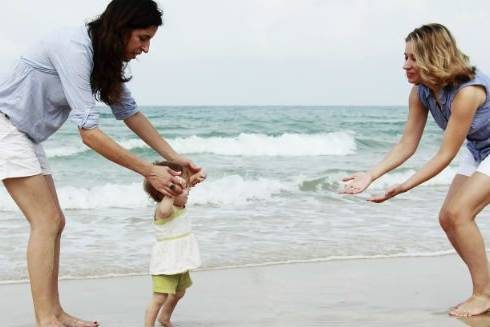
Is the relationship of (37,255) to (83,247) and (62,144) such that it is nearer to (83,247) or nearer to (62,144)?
(83,247)

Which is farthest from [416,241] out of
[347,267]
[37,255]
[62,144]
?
[62,144]

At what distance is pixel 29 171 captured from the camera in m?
4.12

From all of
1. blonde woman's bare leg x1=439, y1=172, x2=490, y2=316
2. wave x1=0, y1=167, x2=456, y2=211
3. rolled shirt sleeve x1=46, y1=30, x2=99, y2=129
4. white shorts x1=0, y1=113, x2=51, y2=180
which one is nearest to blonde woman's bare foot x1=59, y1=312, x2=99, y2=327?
white shorts x1=0, y1=113, x2=51, y2=180

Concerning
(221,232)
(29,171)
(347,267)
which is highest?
(29,171)

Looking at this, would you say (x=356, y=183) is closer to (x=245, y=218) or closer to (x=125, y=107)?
(x=125, y=107)

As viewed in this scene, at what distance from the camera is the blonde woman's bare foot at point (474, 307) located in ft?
15.6

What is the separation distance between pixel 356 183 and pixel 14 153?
1835 mm

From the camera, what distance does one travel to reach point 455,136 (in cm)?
447

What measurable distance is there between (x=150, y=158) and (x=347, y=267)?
14.3 meters

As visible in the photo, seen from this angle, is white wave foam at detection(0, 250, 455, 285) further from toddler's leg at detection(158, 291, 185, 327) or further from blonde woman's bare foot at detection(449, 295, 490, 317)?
blonde woman's bare foot at detection(449, 295, 490, 317)

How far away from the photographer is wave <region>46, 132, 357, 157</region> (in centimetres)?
2227

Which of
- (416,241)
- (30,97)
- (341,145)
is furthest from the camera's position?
(341,145)

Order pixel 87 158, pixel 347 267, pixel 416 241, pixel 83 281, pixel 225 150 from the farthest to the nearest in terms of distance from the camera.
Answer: pixel 225 150 < pixel 87 158 < pixel 416 241 < pixel 347 267 < pixel 83 281

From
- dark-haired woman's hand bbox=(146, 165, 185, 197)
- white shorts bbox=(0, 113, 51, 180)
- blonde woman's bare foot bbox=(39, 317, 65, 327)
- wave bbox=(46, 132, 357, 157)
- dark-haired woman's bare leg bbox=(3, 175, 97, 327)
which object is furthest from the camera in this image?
wave bbox=(46, 132, 357, 157)
